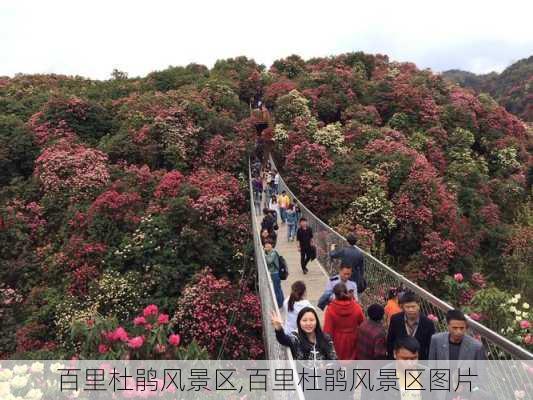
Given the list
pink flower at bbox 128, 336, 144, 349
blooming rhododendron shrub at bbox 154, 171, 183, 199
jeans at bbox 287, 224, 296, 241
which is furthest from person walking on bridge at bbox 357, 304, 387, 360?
blooming rhododendron shrub at bbox 154, 171, 183, 199

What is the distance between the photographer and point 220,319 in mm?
8734

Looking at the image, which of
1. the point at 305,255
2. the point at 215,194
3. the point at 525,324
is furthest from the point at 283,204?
the point at 525,324

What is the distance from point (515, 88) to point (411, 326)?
157 ft

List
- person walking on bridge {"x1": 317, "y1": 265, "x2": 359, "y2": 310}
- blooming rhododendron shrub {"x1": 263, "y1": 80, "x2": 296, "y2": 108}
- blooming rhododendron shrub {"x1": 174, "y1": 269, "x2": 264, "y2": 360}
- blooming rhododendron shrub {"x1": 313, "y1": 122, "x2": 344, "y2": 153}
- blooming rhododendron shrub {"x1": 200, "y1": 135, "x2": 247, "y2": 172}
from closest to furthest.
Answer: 1. person walking on bridge {"x1": 317, "y1": 265, "x2": 359, "y2": 310}
2. blooming rhododendron shrub {"x1": 174, "y1": 269, "x2": 264, "y2": 360}
3. blooming rhododendron shrub {"x1": 200, "y1": 135, "x2": 247, "y2": 172}
4. blooming rhododendron shrub {"x1": 313, "y1": 122, "x2": 344, "y2": 153}
5. blooming rhododendron shrub {"x1": 263, "y1": 80, "x2": 296, "y2": 108}

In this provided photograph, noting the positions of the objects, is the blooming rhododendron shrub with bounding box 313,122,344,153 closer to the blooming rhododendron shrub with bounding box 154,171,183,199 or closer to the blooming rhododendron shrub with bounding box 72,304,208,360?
the blooming rhododendron shrub with bounding box 154,171,183,199

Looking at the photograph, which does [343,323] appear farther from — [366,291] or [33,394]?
[366,291]

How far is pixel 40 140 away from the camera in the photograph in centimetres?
1505

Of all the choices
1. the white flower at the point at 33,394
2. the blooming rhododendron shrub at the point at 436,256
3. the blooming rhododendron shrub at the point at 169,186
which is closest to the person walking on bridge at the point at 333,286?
the white flower at the point at 33,394

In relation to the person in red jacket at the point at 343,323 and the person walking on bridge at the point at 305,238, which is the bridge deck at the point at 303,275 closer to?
the person walking on bridge at the point at 305,238

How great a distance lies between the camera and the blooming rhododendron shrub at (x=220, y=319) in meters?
8.52

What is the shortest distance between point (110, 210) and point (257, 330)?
5.05 meters

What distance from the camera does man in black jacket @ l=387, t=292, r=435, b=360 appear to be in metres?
2.91

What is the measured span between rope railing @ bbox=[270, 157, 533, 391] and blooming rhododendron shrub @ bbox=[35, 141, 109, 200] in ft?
21.8

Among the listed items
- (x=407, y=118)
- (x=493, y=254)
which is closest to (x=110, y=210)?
(x=493, y=254)
